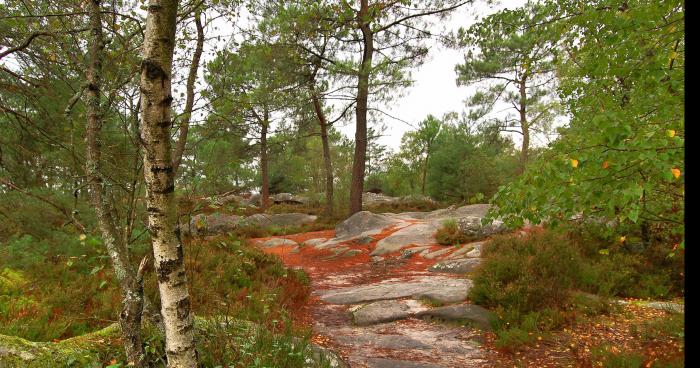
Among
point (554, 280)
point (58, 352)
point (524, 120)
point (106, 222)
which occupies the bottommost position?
point (554, 280)

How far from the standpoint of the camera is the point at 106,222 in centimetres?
317

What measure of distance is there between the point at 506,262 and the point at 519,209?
3.46 metres

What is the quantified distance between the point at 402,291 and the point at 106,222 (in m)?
5.38

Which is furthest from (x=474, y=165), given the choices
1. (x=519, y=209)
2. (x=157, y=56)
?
(x=157, y=56)

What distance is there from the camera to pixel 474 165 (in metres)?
20.9

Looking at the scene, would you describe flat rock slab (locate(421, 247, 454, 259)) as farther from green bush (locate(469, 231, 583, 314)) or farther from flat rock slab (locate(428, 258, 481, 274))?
green bush (locate(469, 231, 583, 314))

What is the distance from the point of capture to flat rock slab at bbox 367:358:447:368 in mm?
4355

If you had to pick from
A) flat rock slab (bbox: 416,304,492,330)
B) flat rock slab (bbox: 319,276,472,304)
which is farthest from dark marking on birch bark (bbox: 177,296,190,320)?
flat rock slab (bbox: 319,276,472,304)

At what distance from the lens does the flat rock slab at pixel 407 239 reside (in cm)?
1212

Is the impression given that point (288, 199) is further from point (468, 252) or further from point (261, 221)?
point (468, 252)

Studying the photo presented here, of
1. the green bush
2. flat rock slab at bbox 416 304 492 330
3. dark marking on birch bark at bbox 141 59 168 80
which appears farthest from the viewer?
the green bush

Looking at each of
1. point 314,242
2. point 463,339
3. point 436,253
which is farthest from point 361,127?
point 463,339

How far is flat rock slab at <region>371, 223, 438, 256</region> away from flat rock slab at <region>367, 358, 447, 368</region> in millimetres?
7421
